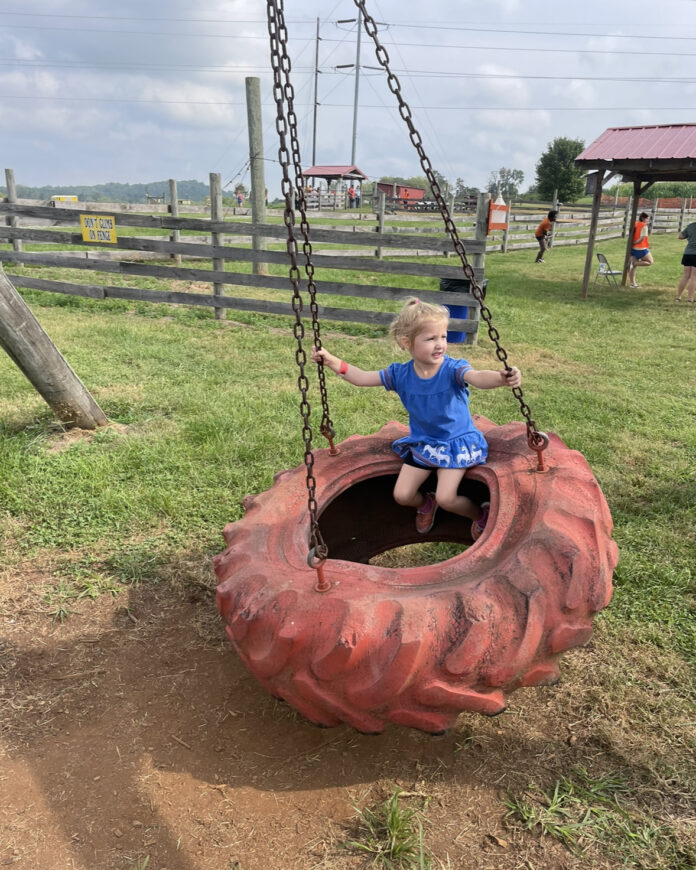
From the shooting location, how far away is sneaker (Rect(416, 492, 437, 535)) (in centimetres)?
318

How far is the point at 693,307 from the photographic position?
11289 millimetres

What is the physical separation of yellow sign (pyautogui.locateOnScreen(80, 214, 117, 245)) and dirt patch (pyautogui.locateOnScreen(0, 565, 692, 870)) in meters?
7.18

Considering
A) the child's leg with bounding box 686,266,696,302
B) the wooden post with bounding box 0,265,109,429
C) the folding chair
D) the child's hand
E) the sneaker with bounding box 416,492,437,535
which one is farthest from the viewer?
the folding chair

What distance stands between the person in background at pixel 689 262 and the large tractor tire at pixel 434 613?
34.2 feet

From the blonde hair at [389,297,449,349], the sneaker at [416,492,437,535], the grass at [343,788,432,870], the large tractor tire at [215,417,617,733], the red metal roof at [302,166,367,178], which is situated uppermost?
the red metal roof at [302,166,367,178]

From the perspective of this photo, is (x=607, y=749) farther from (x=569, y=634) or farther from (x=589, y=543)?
(x=589, y=543)

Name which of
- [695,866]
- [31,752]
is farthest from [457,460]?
[31,752]

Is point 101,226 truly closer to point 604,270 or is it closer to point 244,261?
point 244,261

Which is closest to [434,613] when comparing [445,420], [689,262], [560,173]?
[445,420]

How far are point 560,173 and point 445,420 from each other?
4427 centimetres

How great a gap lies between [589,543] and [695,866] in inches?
37.9

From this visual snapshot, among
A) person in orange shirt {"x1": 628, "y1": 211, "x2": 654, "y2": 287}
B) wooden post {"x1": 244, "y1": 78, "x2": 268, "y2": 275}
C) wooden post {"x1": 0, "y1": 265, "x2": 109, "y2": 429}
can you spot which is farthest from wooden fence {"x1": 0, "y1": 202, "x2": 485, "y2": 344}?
person in orange shirt {"x1": 628, "y1": 211, "x2": 654, "y2": 287}

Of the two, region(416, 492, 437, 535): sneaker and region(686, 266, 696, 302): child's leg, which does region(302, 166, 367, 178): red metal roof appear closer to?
region(686, 266, 696, 302): child's leg

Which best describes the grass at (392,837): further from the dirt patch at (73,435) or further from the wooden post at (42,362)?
the wooden post at (42,362)
